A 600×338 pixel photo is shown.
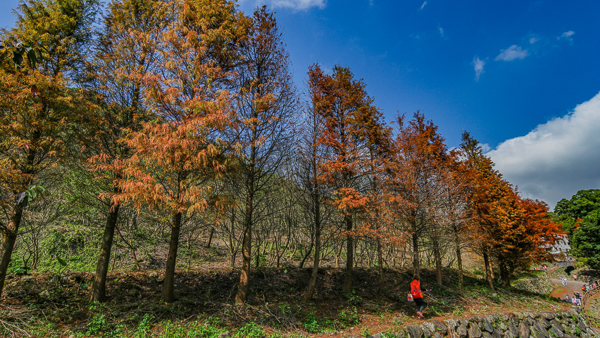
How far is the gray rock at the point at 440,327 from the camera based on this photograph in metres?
7.46

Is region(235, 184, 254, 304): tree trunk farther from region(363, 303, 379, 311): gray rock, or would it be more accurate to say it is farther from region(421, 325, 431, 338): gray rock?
region(421, 325, 431, 338): gray rock

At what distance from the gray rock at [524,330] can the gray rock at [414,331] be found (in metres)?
5.33

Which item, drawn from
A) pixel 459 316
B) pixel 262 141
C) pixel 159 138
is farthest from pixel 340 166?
pixel 459 316

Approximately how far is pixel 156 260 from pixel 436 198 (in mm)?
12234

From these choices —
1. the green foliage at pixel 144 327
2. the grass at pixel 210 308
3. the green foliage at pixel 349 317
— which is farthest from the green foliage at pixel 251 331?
the green foliage at pixel 349 317

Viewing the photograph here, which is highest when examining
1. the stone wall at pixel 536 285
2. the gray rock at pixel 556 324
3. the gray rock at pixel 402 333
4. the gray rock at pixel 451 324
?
the gray rock at pixel 402 333

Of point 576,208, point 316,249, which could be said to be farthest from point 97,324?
point 576,208

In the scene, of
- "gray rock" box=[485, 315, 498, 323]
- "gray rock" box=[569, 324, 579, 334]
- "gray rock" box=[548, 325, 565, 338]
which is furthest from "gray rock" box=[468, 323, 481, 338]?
"gray rock" box=[569, 324, 579, 334]

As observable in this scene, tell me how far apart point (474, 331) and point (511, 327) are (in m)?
2.34

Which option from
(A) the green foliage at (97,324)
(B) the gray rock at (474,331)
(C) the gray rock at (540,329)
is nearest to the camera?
(A) the green foliage at (97,324)

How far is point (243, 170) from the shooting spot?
768 centimetres

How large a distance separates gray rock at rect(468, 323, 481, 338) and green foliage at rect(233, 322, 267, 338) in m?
6.63

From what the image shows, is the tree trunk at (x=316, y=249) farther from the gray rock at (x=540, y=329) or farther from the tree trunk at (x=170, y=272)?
the gray rock at (x=540, y=329)

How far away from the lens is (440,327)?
24.8ft
